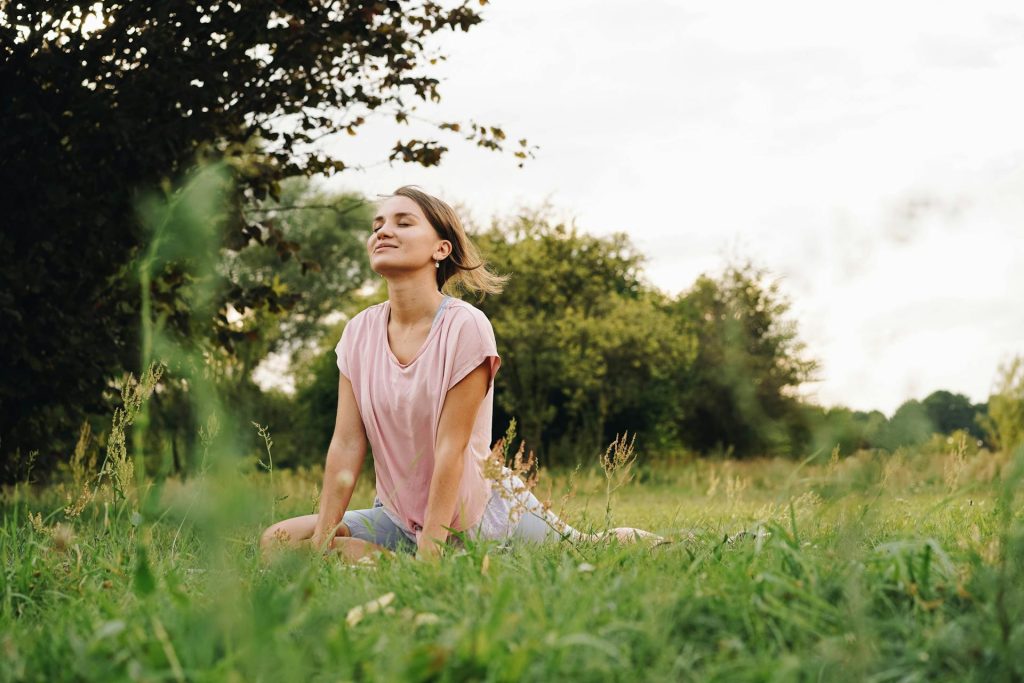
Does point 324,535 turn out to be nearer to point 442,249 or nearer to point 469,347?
point 469,347

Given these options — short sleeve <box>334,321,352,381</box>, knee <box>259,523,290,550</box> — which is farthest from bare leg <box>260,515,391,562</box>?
short sleeve <box>334,321,352,381</box>

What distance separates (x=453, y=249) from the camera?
4555 mm

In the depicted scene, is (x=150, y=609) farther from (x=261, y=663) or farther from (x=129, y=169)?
(x=129, y=169)

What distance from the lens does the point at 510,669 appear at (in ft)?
6.07

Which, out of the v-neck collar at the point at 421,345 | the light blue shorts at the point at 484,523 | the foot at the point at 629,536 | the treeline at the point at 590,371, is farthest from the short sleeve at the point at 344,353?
the treeline at the point at 590,371

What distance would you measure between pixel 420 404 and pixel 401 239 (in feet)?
2.44

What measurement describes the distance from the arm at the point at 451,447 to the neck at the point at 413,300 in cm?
51

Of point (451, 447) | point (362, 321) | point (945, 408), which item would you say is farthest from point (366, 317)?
point (945, 408)

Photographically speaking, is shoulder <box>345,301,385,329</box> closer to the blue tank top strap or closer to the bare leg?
the blue tank top strap

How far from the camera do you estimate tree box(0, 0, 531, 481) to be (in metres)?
5.98

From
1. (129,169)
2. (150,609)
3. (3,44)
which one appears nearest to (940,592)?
(150,609)

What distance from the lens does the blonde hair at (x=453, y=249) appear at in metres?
4.36

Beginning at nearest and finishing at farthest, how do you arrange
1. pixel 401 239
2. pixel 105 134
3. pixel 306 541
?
1. pixel 306 541
2. pixel 401 239
3. pixel 105 134

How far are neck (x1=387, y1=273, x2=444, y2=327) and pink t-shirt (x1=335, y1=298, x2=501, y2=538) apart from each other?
110 mm
